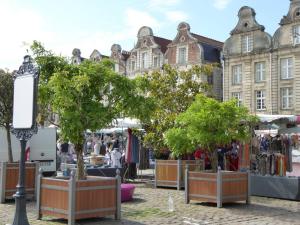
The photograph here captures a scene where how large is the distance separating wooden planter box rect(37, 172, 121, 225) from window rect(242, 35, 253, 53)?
101 ft

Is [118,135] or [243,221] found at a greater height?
[118,135]

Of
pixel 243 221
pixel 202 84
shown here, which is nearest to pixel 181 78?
pixel 202 84

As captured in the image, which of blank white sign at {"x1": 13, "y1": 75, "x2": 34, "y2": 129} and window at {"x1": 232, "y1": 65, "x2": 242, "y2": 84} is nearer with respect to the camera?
blank white sign at {"x1": 13, "y1": 75, "x2": 34, "y2": 129}

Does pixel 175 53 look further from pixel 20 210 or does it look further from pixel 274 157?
pixel 20 210

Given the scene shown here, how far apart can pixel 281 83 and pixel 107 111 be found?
93.1 feet

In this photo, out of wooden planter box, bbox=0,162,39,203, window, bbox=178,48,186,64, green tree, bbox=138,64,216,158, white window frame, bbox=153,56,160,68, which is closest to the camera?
wooden planter box, bbox=0,162,39,203

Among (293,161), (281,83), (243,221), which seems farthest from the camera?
(281,83)

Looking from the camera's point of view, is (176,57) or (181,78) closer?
(181,78)

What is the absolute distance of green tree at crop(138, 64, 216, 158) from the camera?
1822 centimetres

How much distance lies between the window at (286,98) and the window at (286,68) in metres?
0.95

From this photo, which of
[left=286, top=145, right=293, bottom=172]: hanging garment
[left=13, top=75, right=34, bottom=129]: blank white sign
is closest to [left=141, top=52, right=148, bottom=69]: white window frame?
[left=286, top=145, right=293, bottom=172]: hanging garment

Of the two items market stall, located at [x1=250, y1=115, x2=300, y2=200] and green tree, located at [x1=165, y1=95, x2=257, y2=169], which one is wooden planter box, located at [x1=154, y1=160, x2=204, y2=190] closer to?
market stall, located at [x1=250, y1=115, x2=300, y2=200]

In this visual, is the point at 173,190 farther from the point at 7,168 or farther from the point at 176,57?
the point at 176,57

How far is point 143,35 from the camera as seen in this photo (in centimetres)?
4694
